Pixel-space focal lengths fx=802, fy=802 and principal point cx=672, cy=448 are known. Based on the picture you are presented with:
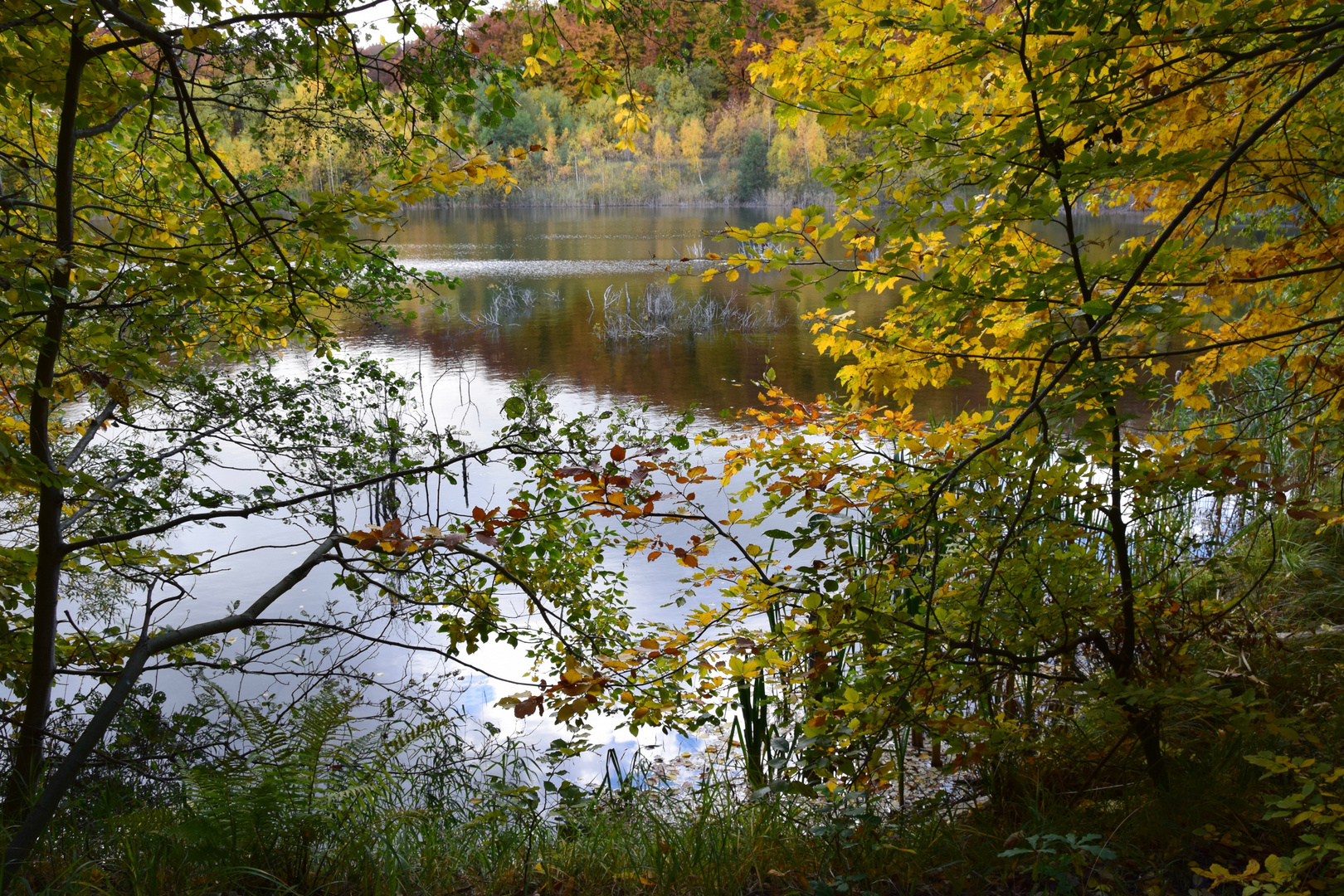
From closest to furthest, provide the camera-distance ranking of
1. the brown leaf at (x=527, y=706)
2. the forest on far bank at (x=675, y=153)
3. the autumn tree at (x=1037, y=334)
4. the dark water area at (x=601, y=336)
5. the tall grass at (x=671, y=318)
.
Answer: the autumn tree at (x=1037, y=334) → the brown leaf at (x=527, y=706) → the dark water area at (x=601, y=336) → the tall grass at (x=671, y=318) → the forest on far bank at (x=675, y=153)

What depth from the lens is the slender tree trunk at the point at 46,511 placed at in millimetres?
2184

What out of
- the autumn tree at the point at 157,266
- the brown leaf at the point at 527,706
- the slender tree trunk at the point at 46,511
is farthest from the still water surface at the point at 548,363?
the slender tree trunk at the point at 46,511

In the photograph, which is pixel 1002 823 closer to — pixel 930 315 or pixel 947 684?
pixel 947 684

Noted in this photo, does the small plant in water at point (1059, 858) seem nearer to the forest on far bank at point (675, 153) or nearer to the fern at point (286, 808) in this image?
the fern at point (286, 808)

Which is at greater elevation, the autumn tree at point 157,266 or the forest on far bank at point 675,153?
the forest on far bank at point 675,153

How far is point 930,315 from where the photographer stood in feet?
8.36

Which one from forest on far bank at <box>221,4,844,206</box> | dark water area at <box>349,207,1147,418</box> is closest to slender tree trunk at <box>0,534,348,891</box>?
dark water area at <box>349,207,1147,418</box>

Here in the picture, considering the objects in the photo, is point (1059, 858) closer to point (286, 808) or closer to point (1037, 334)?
point (1037, 334)

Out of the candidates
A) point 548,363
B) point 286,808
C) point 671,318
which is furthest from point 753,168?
point 286,808

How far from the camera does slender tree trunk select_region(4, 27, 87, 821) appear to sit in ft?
7.16

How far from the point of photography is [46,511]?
7.99 ft

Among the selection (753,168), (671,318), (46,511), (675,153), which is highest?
(675,153)

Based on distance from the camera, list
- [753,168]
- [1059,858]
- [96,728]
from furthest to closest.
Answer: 1. [753,168]
2. [96,728]
3. [1059,858]

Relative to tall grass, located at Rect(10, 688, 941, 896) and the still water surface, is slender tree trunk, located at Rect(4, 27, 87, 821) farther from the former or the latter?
the still water surface
